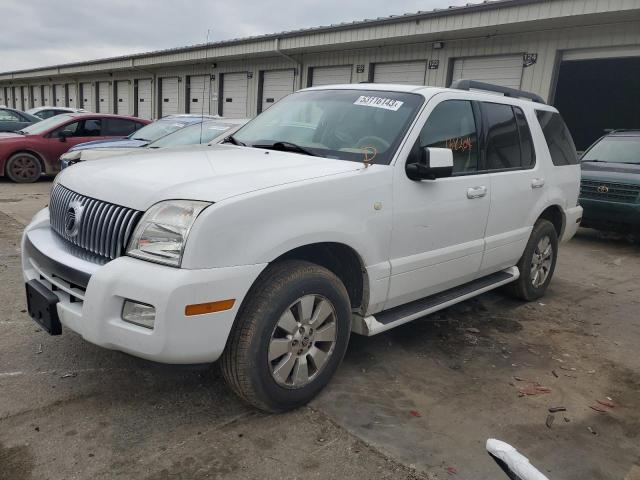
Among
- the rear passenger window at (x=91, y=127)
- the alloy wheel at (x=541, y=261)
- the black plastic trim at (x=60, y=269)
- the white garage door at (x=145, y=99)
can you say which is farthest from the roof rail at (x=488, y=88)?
the white garage door at (x=145, y=99)

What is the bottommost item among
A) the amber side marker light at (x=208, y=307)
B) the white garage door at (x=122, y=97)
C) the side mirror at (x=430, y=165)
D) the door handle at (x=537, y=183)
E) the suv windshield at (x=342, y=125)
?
the amber side marker light at (x=208, y=307)

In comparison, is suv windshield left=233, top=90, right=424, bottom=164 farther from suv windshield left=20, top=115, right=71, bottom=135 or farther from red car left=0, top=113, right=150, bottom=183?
suv windshield left=20, top=115, right=71, bottom=135

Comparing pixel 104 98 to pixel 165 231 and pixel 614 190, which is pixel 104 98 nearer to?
pixel 614 190

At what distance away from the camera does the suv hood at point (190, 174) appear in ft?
8.42

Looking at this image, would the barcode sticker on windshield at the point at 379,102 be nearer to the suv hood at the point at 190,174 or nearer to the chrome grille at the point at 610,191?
the suv hood at the point at 190,174

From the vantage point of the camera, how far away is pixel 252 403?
9.16 ft

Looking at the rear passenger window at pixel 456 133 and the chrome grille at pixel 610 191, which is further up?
the rear passenger window at pixel 456 133

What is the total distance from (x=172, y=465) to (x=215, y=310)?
29.0 inches

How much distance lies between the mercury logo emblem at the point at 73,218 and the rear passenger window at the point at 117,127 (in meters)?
9.89

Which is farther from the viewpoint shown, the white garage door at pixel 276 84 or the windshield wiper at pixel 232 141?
the white garage door at pixel 276 84

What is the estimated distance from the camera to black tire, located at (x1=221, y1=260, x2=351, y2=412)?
2.62m

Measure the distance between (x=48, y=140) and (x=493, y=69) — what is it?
398 inches

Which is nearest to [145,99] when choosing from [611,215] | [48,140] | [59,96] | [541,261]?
[59,96]

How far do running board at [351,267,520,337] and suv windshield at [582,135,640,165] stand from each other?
17.2 ft
